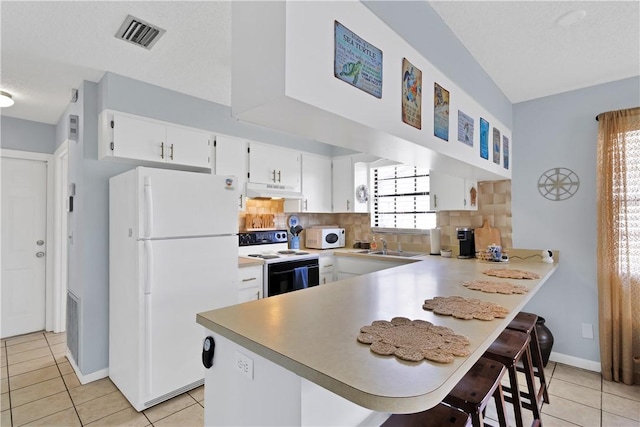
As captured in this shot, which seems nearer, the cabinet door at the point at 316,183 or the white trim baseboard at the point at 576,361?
the white trim baseboard at the point at 576,361

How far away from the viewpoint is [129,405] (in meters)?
2.34

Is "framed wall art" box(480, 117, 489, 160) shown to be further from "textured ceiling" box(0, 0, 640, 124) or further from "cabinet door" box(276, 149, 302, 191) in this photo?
"cabinet door" box(276, 149, 302, 191)

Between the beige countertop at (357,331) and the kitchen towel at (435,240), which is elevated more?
the kitchen towel at (435,240)

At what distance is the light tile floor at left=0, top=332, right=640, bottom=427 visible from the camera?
215 cm

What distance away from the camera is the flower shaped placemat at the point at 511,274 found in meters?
2.25

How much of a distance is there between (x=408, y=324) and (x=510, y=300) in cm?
74

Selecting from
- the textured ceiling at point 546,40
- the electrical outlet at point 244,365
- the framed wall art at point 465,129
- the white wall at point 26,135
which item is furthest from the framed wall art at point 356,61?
the white wall at point 26,135

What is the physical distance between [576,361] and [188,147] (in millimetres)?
3997

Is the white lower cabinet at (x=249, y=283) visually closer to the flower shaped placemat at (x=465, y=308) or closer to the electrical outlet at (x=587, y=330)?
the flower shaped placemat at (x=465, y=308)

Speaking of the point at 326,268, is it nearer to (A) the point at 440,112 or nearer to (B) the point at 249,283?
(B) the point at 249,283

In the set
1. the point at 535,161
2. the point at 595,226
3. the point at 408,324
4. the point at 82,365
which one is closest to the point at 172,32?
the point at 408,324

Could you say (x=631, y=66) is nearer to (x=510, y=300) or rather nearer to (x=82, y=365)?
(x=510, y=300)

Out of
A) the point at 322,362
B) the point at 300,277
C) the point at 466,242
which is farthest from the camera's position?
the point at 300,277

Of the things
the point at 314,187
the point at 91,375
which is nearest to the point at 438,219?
the point at 314,187
